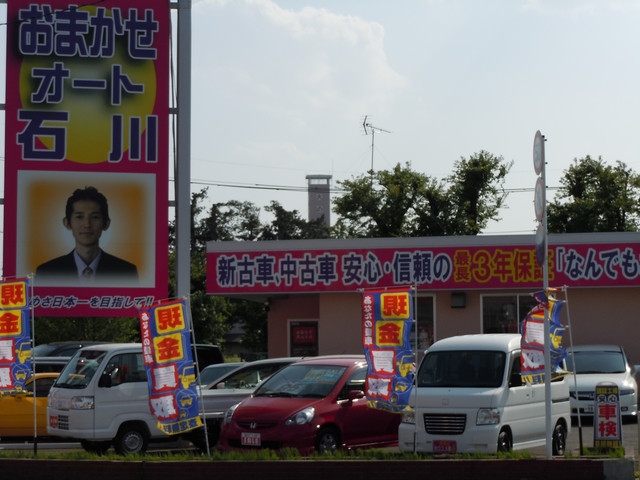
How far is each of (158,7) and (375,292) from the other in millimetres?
10444

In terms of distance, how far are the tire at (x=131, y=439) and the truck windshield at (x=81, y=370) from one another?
3.28ft

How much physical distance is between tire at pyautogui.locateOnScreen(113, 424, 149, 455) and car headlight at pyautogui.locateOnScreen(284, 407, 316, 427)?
10.1 ft

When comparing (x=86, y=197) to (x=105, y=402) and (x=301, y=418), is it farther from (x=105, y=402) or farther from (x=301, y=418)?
(x=301, y=418)

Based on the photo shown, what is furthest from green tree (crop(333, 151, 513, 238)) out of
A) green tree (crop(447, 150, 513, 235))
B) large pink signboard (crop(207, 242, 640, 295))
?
large pink signboard (crop(207, 242, 640, 295))

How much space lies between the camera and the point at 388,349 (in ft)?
46.7

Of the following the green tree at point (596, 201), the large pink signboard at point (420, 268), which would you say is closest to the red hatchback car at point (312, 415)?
the large pink signboard at point (420, 268)

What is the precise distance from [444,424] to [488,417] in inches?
24.9

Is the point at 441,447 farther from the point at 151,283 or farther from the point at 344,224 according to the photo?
the point at 344,224

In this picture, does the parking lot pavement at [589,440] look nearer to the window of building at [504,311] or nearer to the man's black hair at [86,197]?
the window of building at [504,311]

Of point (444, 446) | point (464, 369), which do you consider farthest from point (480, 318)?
point (444, 446)

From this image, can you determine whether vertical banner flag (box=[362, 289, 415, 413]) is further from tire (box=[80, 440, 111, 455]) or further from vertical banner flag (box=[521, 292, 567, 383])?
tire (box=[80, 440, 111, 455])

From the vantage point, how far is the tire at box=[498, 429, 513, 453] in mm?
14484

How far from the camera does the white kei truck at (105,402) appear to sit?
16625 mm

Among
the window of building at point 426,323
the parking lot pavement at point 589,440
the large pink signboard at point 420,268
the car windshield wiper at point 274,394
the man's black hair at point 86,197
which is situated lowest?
the parking lot pavement at point 589,440
